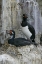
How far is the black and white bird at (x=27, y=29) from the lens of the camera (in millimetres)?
5414

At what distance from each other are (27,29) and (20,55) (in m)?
0.74

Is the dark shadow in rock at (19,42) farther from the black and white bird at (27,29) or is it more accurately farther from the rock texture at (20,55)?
the black and white bird at (27,29)

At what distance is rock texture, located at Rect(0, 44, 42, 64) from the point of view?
4.64 metres

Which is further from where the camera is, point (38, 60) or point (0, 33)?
point (0, 33)

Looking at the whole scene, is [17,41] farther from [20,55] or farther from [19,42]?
[20,55]

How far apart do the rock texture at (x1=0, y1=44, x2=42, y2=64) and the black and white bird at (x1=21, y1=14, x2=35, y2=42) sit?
0.36m

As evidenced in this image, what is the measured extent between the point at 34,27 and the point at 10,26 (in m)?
0.49

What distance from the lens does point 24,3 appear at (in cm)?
557

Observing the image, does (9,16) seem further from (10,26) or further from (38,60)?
(38,60)

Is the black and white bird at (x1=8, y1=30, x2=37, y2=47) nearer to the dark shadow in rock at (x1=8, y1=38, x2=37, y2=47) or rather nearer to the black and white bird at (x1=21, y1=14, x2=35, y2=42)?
the dark shadow in rock at (x1=8, y1=38, x2=37, y2=47)

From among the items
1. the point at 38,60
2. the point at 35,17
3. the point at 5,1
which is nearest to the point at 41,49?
the point at 38,60

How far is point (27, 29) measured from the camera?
213 inches

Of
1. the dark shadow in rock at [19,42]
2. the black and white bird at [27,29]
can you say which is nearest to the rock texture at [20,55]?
the dark shadow in rock at [19,42]

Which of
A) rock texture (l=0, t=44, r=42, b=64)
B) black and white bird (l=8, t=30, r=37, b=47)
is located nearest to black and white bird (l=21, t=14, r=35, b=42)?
black and white bird (l=8, t=30, r=37, b=47)
